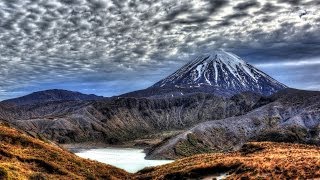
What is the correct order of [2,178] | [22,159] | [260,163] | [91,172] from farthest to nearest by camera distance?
[91,172]
[22,159]
[260,163]
[2,178]

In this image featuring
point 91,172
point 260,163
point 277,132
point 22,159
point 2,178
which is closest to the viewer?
point 2,178

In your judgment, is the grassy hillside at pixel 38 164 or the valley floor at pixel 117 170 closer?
the valley floor at pixel 117 170

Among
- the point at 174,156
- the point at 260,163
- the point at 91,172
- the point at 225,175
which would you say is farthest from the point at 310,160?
the point at 174,156

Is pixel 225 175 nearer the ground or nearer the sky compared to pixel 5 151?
nearer the ground

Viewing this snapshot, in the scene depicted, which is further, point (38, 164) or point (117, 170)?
point (117, 170)

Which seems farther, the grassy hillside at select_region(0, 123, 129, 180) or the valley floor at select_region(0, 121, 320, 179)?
the grassy hillside at select_region(0, 123, 129, 180)

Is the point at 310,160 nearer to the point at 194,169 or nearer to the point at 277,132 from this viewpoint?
the point at 194,169

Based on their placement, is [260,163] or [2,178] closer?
[2,178]

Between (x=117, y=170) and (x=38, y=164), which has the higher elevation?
(x=38, y=164)
